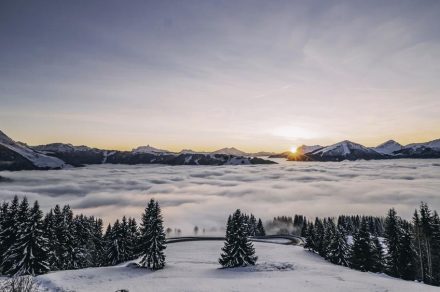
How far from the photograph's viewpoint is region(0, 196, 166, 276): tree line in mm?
43562

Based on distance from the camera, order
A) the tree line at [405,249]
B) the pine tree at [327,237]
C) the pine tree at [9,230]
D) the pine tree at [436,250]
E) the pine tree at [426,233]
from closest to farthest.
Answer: the pine tree at [9,230] < the pine tree at [426,233] < the tree line at [405,249] < the pine tree at [436,250] < the pine tree at [327,237]

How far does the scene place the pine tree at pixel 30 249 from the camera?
42656 mm

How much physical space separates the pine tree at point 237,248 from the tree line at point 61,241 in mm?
11159

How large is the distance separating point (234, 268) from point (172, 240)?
48.8 meters

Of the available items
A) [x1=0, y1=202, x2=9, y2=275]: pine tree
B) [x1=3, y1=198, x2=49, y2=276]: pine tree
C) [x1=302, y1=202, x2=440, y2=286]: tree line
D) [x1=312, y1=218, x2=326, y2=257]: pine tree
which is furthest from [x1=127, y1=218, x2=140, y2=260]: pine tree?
[x1=312, y1=218, x2=326, y2=257]: pine tree

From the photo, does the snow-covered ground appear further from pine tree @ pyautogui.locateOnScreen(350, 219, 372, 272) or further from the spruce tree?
the spruce tree

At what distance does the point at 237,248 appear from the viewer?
54.0 meters

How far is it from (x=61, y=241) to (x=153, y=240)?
20532 mm

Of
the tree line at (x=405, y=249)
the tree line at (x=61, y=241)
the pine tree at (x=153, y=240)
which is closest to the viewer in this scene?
the tree line at (x=61, y=241)

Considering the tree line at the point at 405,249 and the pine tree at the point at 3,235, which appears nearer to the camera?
the pine tree at the point at 3,235

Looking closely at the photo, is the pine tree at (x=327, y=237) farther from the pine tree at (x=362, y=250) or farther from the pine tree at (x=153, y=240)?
the pine tree at (x=153, y=240)

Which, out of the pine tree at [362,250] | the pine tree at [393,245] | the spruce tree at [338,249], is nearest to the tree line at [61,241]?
the pine tree at [362,250]

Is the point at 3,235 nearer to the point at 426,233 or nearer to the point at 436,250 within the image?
the point at 426,233

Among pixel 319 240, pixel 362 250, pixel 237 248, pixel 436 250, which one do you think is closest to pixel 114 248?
pixel 237 248
